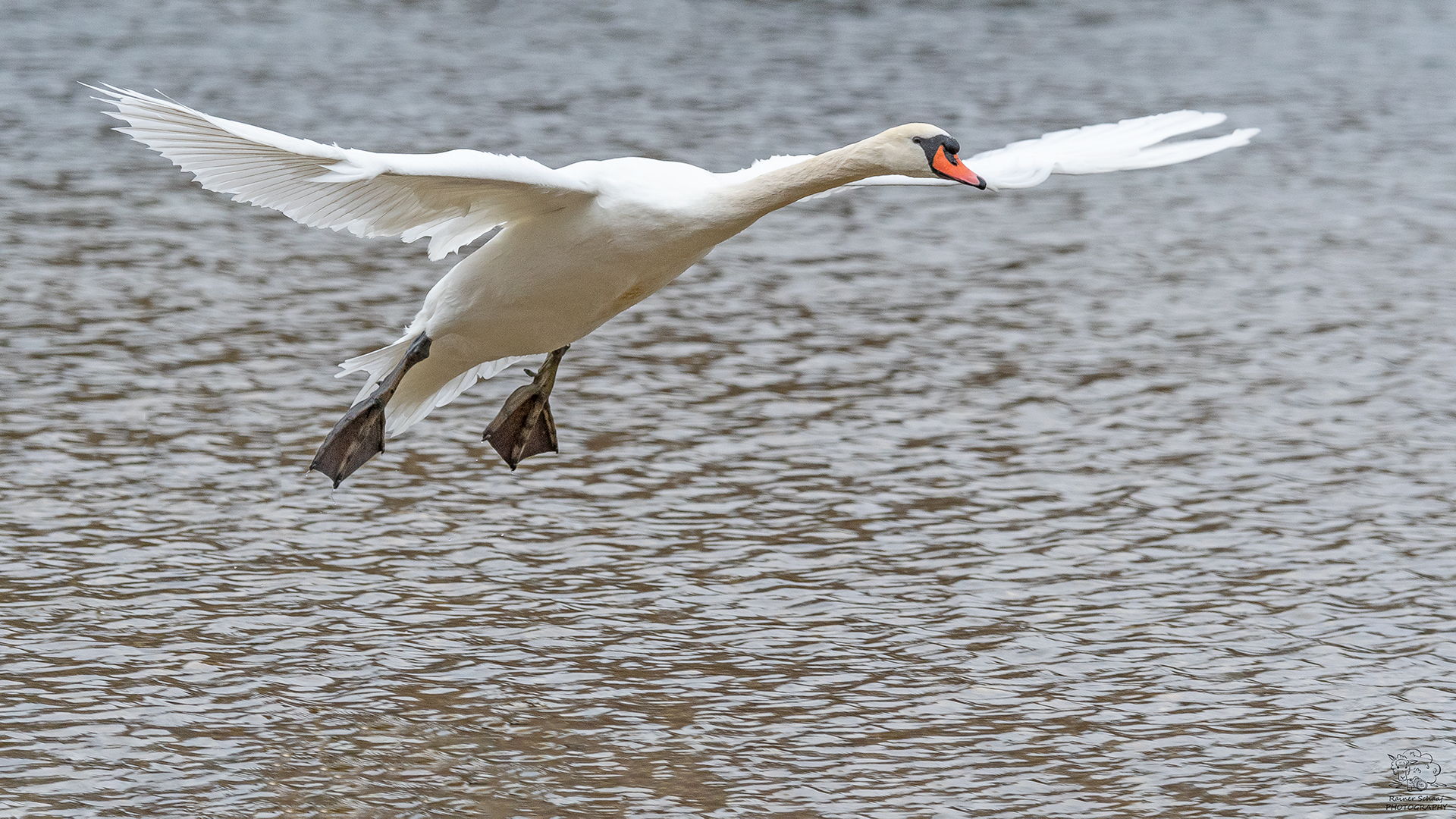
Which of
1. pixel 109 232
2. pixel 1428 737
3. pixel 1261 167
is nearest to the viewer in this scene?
pixel 1428 737

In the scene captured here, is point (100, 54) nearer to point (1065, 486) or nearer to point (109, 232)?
point (109, 232)

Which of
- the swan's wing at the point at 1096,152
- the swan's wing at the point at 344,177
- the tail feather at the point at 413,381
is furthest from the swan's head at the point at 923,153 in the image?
the tail feather at the point at 413,381

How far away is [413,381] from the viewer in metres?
7.78

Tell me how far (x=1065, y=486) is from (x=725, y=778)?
11.6ft

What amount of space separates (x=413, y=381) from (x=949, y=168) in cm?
253

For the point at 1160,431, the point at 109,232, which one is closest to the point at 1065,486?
the point at 1160,431

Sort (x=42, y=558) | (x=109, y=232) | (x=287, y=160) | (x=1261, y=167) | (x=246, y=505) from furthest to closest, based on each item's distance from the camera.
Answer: (x=1261, y=167)
(x=109, y=232)
(x=246, y=505)
(x=42, y=558)
(x=287, y=160)

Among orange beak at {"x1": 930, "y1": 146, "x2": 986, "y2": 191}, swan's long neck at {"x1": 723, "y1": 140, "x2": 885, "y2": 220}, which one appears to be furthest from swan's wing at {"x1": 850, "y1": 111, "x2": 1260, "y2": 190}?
swan's long neck at {"x1": 723, "y1": 140, "x2": 885, "y2": 220}

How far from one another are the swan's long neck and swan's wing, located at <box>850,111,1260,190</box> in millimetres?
352

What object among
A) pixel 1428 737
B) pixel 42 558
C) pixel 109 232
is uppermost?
pixel 109 232

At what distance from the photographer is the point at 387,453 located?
989 cm

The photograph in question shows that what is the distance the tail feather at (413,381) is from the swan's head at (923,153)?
194 cm

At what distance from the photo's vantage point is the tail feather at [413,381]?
7.66 metres

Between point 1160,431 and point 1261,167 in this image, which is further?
point 1261,167
